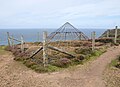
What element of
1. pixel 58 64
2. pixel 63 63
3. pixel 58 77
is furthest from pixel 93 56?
pixel 58 77

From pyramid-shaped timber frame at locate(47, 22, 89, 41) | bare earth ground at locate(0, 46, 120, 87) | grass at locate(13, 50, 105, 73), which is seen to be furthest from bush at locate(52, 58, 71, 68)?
pyramid-shaped timber frame at locate(47, 22, 89, 41)

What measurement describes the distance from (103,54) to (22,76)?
35.2 feet

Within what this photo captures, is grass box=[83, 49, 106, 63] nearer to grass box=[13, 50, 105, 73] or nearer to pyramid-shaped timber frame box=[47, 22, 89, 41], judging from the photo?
grass box=[13, 50, 105, 73]

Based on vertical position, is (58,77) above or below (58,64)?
below

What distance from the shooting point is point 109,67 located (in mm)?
16891

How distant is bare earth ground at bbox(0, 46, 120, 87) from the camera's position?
43.2ft

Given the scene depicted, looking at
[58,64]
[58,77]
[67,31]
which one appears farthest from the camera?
[67,31]

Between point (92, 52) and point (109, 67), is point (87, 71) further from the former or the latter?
point (92, 52)

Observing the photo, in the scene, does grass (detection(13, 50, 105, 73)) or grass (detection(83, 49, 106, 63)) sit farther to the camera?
grass (detection(83, 49, 106, 63))

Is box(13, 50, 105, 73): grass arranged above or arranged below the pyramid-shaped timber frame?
below

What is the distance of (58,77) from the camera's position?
1470cm

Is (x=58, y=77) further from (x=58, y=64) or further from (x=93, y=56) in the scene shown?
(x=93, y=56)

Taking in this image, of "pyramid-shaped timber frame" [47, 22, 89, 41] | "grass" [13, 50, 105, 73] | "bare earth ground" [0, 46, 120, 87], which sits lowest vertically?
"bare earth ground" [0, 46, 120, 87]

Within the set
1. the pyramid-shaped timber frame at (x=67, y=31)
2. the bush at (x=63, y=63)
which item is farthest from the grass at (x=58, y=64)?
the pyramid-shaped timber frame at (x=67, y=31)
